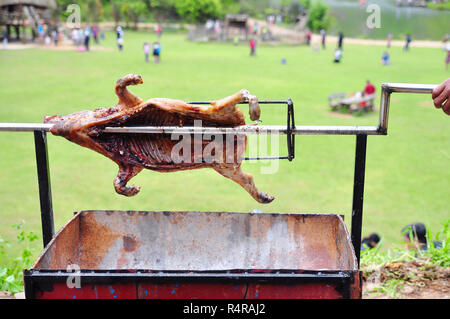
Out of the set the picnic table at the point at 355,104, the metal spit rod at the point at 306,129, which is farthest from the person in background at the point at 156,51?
the metal spit rod at the point at 306,129

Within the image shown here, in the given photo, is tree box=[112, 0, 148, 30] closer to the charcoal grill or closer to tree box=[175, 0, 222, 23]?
tree box=[175, 0, 222, 23]

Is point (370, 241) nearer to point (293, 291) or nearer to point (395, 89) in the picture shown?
point (395, 89)

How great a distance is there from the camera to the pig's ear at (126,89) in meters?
3.62

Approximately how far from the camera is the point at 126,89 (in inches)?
147

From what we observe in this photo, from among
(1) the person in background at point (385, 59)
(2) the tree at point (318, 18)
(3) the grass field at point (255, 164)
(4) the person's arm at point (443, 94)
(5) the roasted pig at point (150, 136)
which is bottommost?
(3) the grass field at point (255, 164)

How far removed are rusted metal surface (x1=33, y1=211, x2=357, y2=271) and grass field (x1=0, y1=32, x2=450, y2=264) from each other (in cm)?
389

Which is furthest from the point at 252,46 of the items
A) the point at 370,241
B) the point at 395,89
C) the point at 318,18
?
the point at 395,89

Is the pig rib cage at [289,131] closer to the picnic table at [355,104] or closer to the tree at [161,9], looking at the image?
the picnic table at [355,104]

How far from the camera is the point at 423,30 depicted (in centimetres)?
5059

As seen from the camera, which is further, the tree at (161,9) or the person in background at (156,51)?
the tree at (161,9)

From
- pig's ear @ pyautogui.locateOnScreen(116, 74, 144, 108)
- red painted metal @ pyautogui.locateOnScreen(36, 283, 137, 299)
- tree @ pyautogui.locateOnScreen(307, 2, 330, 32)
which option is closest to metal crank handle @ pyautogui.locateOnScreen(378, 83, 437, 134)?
pig's ear @ pyautogui.locateOnScreen(116, 74, 144, 108)

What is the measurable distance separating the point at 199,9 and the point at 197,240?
49.6 metres

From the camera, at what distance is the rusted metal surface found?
4.16 meters

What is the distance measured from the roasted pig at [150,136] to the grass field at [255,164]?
445 centimetres
